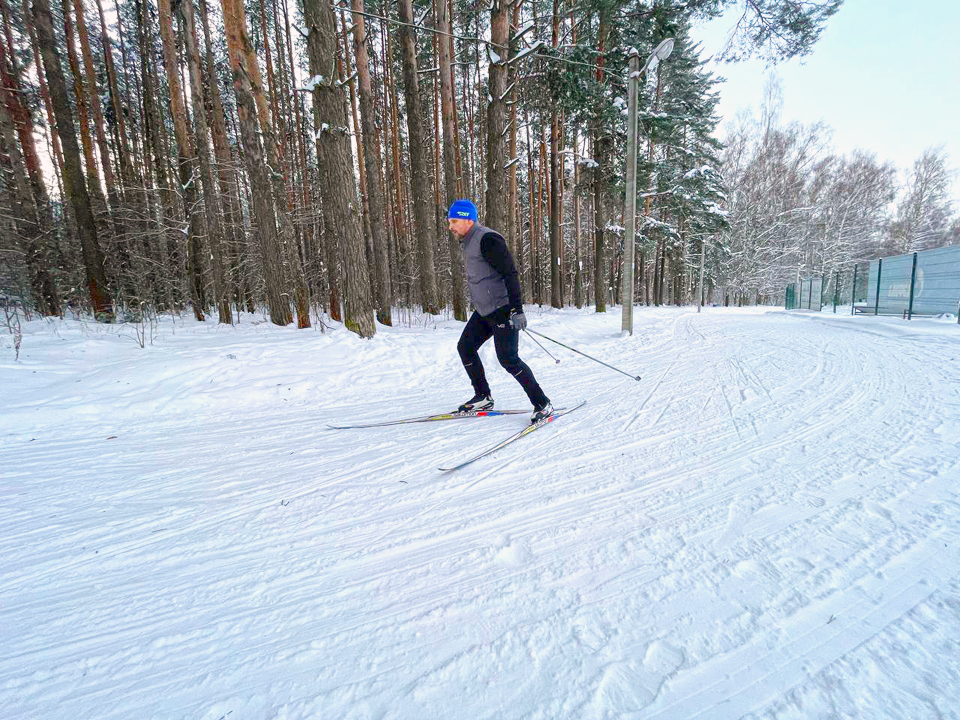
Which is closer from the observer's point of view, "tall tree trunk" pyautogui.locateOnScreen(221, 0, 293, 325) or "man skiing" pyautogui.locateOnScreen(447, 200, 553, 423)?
"man skiing" pyautogui.locateOnScreen(447, 200, 553, 423)

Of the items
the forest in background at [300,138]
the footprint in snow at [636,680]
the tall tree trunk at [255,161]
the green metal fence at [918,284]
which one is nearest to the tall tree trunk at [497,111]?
the forest in background at [300,138]

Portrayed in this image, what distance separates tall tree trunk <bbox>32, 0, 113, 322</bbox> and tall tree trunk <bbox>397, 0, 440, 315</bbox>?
289 inches

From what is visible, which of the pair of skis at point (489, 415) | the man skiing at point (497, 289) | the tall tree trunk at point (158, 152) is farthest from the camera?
the tall tree trunk at point (158, 152)

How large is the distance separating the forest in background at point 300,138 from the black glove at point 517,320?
4.49 meters

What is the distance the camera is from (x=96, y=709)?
1113 millimetres

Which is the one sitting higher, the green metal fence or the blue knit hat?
the blue knit hat

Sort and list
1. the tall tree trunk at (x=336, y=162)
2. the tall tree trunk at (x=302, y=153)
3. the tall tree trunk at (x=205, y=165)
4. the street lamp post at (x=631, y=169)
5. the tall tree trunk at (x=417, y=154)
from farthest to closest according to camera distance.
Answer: the tall tree trunk at (x=302, y=153)
the tall tree trunk at (x=417, y=154)
the tall tree trunk at (x=205, y=165)
the street lamp post at (x=631, y=169)
the tall tree trunk at (x=336, y=162)

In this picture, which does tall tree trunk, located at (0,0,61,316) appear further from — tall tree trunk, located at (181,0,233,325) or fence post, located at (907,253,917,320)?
fence post, located at (907,253,917,320)

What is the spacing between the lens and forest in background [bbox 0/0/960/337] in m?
8.19

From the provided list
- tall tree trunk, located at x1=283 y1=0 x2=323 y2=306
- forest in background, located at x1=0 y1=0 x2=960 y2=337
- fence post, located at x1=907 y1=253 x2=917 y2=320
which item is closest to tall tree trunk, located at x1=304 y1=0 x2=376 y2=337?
forest in background, located at x1=0 y1=0 x2=960 y2=337

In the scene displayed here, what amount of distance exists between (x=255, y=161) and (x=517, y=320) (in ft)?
24.9

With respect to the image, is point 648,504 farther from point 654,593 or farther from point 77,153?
point 77,153

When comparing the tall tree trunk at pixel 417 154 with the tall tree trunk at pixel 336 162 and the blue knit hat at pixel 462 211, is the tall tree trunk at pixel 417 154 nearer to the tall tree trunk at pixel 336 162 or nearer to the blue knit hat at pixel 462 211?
the tall tree trunk at pixel 336 162

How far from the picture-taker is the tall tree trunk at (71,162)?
27.0 feet
